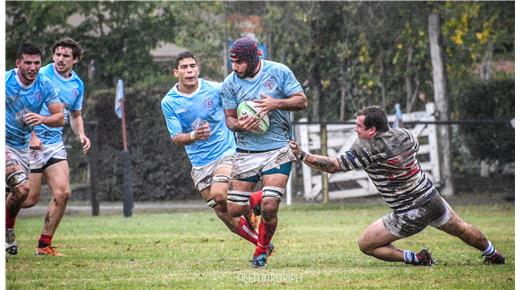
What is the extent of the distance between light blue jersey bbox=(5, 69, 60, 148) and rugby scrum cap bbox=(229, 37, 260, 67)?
6.83 ft

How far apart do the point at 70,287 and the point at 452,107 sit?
18.4m

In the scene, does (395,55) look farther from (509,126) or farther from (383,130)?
(383,130)

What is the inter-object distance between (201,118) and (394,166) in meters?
2.41

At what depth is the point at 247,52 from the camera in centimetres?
1138

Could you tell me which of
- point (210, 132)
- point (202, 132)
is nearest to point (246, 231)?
point (210, 132)

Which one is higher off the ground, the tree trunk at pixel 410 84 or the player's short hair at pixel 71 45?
the player's short hair at pixel 71 45

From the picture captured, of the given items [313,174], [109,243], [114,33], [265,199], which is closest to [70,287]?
[265,199]

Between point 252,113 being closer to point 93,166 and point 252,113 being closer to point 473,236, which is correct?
point 473,236

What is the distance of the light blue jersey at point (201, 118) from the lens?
12.5 metres

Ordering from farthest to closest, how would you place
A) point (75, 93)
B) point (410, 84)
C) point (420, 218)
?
1. point (410, 84)
2. point (75, 93)
3. point (420, 218)

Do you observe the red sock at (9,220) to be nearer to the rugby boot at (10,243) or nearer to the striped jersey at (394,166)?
the rugby boot at (10,243)

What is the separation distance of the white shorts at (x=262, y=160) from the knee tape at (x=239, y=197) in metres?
0.22

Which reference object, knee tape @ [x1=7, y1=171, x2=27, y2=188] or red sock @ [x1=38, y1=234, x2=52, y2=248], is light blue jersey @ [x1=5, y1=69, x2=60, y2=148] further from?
red sock @ [x1=38, y1=234, x2=52, y2=248]

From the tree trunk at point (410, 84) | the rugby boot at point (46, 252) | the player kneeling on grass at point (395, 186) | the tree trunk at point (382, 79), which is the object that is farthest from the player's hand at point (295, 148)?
the tree trunk at point (410, 84)
